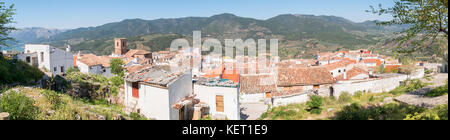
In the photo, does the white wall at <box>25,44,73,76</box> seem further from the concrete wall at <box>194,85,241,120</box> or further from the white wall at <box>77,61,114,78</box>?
the concrete wall at <box>194,85,241,120</box>

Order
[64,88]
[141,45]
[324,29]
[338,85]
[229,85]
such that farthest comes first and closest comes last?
[324,29]
[141,45]
[338,85]
[64,88]
[229,85]

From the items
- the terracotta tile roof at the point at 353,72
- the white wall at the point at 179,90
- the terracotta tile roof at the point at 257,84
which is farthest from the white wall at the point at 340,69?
the white wall at the point at 179,90

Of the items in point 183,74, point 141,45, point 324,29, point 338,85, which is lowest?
point 338,85

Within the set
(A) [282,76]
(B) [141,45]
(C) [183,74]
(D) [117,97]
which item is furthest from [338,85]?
(B) [141,45]

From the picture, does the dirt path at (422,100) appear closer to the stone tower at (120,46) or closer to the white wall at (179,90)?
the white wall at (179,90)

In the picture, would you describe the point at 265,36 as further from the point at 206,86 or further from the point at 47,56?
the point at 206,86
